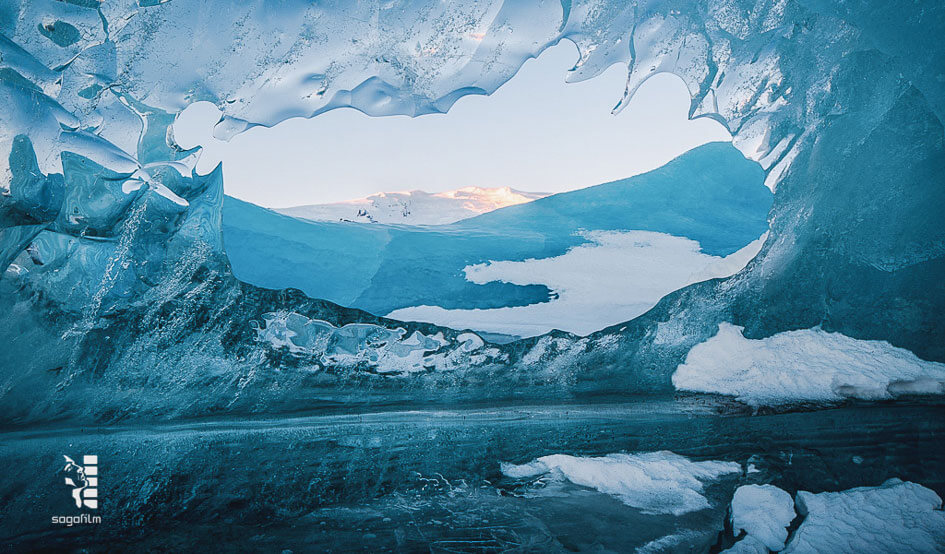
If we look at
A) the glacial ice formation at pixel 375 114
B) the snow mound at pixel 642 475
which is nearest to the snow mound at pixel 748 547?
the snow mound at pixel 642 475

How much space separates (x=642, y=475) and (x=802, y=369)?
5.89ft

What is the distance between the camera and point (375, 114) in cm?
367

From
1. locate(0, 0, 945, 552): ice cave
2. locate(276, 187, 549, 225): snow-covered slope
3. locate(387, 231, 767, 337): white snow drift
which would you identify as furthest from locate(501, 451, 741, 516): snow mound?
locate(276, 187, 549, 225): snow-covered slope

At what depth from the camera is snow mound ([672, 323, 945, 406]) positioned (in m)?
3.75

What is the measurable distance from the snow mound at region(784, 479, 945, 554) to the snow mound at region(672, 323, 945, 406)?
133cm

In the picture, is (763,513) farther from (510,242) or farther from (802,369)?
(510,242)

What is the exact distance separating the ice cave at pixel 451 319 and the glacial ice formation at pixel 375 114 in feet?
0.06

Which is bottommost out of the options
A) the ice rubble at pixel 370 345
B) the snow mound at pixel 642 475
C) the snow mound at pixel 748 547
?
the snow mound at pixel 748 547

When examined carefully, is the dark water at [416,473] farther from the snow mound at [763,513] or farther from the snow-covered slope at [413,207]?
the snow-covered slope at [413,207]

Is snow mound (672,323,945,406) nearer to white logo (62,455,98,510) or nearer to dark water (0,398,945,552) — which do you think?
dark water (0,398,945,552)

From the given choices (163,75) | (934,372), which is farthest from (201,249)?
(934,372)

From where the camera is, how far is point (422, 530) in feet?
7.84

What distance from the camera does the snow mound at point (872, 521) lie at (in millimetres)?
1968

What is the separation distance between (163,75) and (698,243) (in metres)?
4.32
